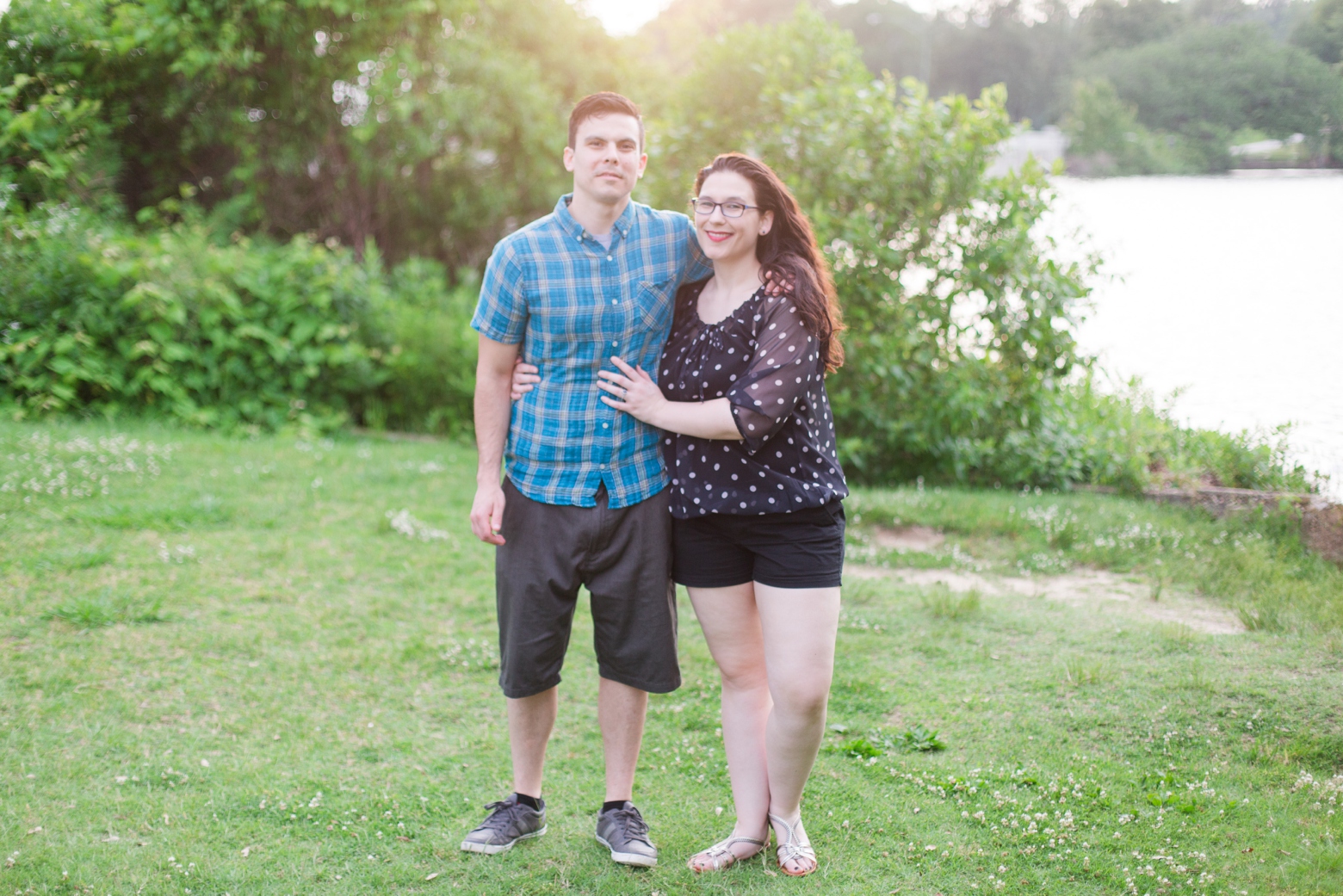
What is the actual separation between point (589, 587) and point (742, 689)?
519mm

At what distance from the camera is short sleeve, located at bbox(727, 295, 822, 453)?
2.58 meters

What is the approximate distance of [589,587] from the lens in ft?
9.69

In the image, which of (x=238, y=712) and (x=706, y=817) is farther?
(x=238, y=712)

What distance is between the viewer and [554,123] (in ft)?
35.2

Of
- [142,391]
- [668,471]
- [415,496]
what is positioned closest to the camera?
[668,471]

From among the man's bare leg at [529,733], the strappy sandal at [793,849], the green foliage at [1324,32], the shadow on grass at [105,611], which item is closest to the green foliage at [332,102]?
the shadow on grass at [105,611]

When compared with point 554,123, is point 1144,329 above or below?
below

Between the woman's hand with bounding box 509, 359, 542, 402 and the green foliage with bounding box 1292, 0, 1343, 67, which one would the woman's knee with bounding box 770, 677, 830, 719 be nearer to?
the woman's hand with bounding box 509, 359, 542, 402

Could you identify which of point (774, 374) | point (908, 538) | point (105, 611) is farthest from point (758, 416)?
point (908, 538)

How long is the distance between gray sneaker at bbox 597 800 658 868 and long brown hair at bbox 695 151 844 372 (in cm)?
143

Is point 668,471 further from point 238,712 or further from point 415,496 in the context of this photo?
point 415,496

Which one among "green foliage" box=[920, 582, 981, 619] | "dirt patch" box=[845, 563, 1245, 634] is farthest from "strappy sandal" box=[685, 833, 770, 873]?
"dirt patch" box=[845, 563, 1245, 634]

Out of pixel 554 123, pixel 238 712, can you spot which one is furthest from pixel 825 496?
pixel 554 123

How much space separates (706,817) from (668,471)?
1.16 meters
